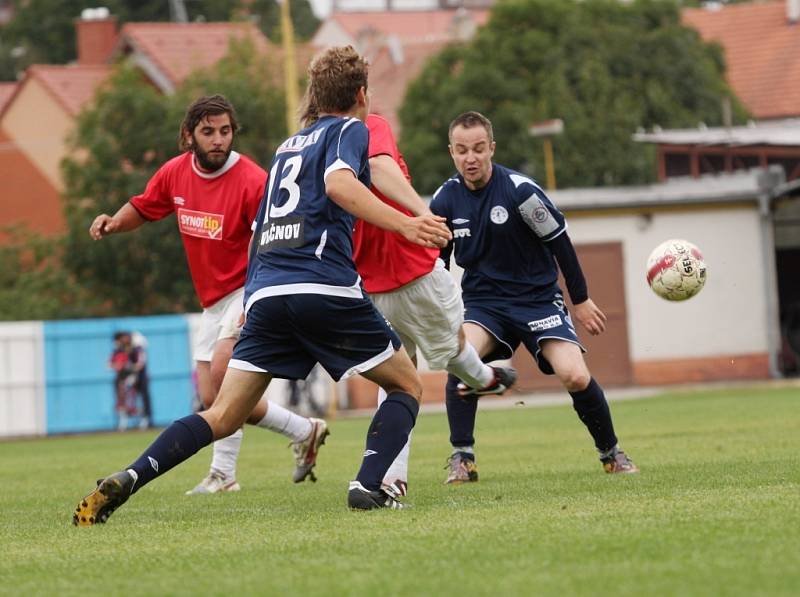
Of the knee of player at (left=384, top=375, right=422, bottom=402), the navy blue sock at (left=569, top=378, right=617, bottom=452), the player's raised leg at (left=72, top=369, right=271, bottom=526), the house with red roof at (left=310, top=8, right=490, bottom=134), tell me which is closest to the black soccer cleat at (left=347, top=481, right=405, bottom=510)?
the knee of player at (left=384, top=375, right=422, bottom=402)

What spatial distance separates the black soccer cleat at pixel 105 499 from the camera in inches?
271

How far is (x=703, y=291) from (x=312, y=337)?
25005 millimetres

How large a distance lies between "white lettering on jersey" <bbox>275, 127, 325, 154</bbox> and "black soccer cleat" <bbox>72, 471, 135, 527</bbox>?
1.59 metres

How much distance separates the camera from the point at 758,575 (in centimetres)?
477

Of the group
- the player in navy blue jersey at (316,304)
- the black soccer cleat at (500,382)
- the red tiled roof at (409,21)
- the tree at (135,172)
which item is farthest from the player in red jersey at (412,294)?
the red tiled roof at (409,21)

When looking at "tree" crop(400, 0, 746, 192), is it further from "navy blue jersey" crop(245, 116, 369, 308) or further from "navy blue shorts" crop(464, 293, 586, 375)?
"navy blue jersey" crop(245, 116, 369, 308)

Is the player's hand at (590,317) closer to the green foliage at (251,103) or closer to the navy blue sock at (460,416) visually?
the navy blue sock at (460,416)

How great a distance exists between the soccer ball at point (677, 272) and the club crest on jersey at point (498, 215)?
1.00 metres

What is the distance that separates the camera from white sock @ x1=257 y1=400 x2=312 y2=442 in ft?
32.0

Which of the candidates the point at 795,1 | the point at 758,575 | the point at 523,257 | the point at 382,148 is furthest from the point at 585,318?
the point at 795,1

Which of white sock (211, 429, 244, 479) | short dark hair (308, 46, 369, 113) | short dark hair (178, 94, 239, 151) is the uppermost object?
short dark hair (178, 94, 239, 151)

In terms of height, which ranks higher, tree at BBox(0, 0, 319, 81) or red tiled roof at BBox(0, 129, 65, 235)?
tree at BBox(0, 0, 319, 81)

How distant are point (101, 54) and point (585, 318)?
49810 mm

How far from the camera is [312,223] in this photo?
6.94 meters
